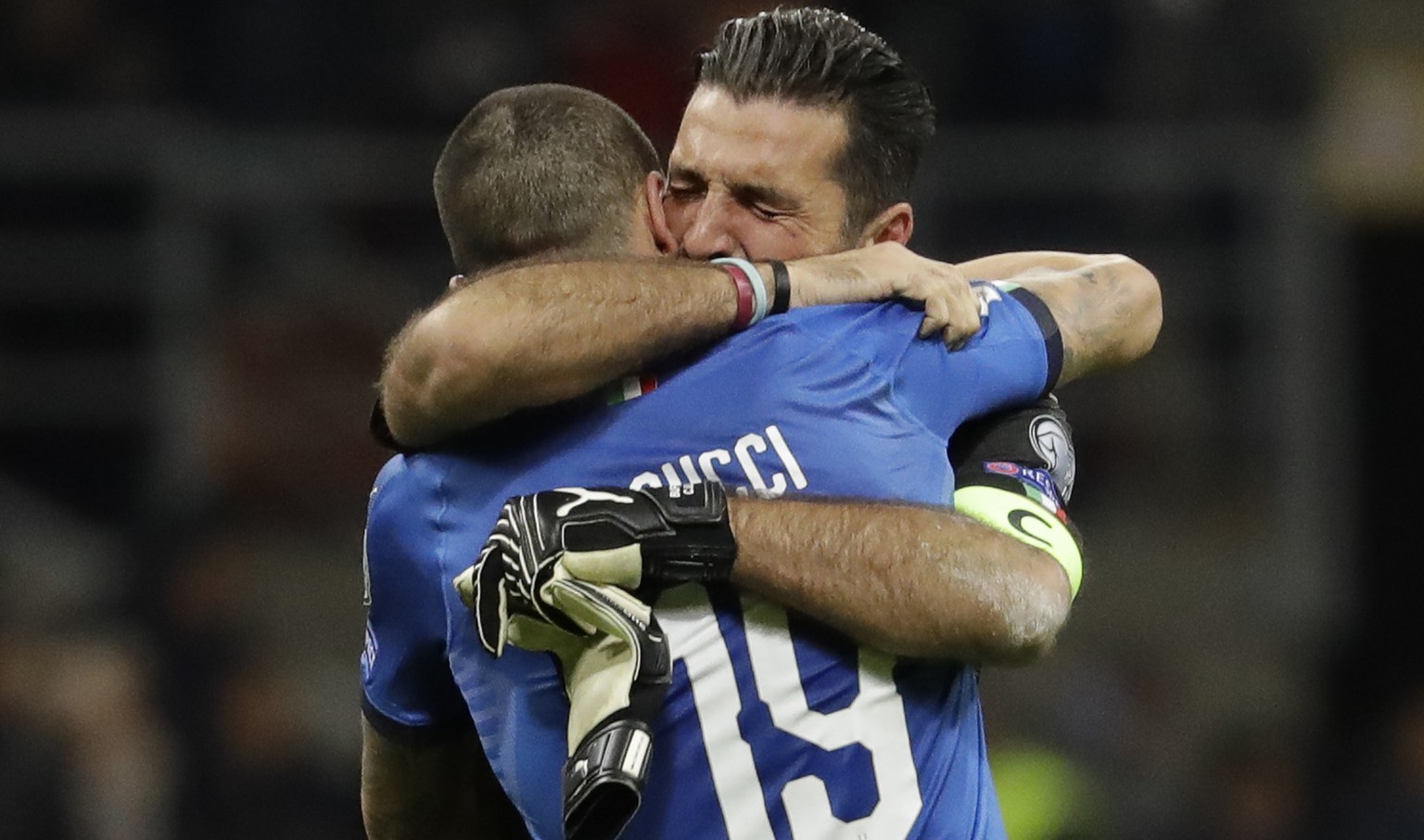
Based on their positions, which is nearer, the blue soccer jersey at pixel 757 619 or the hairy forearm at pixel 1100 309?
the blue soccer jersey at pixel 757 619

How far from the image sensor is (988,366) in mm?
2854

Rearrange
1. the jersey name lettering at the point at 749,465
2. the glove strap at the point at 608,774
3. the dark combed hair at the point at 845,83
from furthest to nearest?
the dark combed hair at the point at 845,83 < the jersey name lettering at the point at 749,465 < the glove strap at the point at 608,774

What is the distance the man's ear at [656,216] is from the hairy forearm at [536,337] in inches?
10.4

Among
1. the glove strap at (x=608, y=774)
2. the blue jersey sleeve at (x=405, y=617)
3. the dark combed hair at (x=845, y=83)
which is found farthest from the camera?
the dark combed hair at (x=845, y=83)

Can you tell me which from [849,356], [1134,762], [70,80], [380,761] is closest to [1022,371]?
[849,356]

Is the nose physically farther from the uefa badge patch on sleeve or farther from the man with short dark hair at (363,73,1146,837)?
the uefa badge patch on sleeve

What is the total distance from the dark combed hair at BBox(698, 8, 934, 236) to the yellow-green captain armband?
1.59ft

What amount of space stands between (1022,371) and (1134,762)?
5604mm

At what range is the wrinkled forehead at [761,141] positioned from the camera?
2.99 metres

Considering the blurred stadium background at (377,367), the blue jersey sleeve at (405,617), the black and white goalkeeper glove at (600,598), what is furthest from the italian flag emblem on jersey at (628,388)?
the blurred stadium background at (377,367)

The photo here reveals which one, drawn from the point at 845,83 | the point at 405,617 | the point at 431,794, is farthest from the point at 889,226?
the point at 431,794

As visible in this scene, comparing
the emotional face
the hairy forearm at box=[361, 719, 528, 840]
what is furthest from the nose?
the hairy forearm at box=[361, 719, 528, 840]

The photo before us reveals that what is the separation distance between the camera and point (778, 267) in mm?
2752

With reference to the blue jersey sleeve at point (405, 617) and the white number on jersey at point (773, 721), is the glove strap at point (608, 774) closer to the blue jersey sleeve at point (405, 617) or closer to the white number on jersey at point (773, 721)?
the white number on jersey at point (773, 721)
